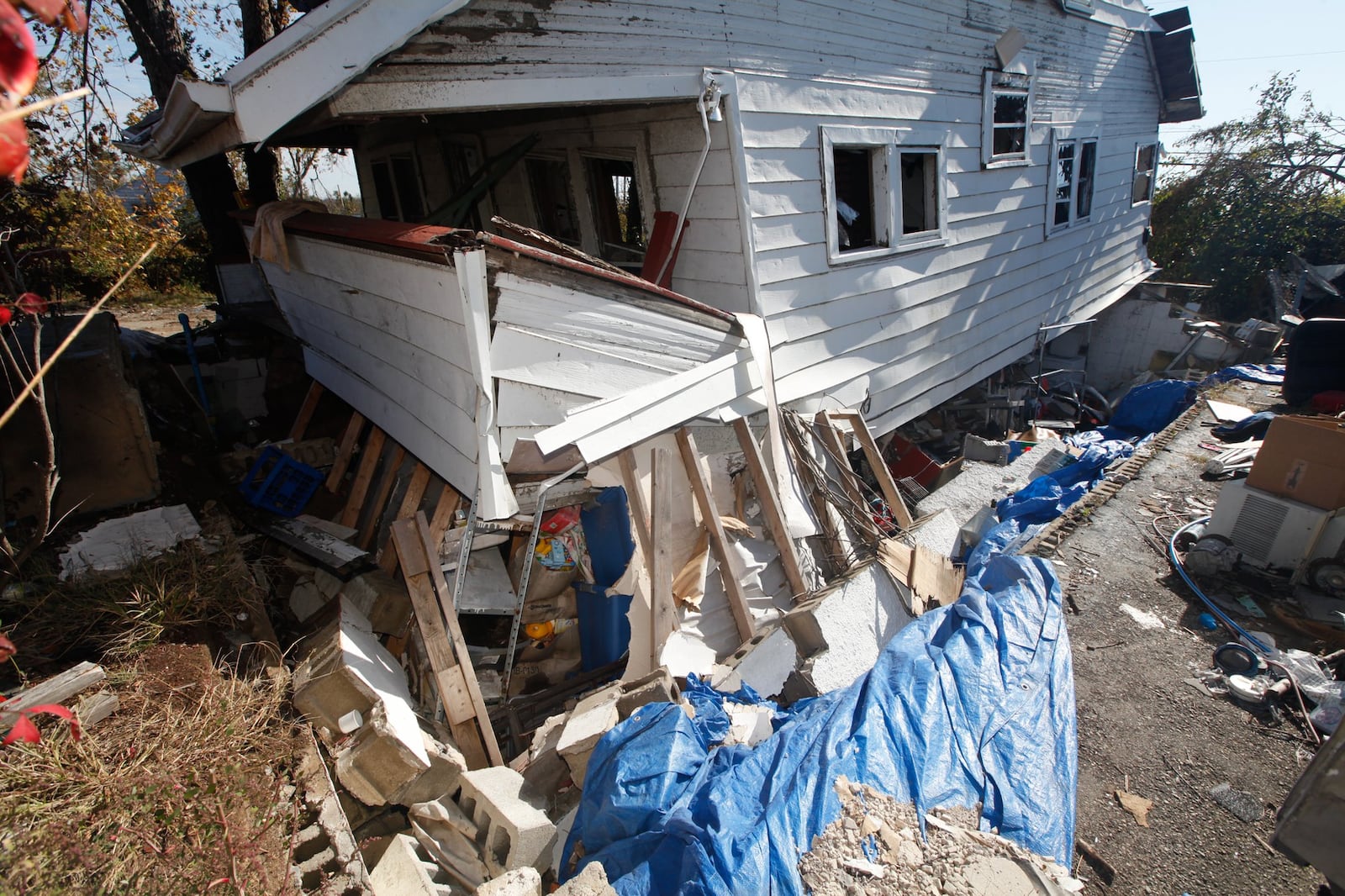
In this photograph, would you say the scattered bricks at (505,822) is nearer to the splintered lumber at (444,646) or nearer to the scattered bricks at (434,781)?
the scattered bricks at (434,781)

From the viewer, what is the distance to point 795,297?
5328 mm

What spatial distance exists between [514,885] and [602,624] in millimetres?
2127

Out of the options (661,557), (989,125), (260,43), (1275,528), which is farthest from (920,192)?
(260,43)

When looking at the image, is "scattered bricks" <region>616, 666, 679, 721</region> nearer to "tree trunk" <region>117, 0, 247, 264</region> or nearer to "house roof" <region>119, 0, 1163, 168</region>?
"house roof" <region>119, 0, 1163, 168</region>

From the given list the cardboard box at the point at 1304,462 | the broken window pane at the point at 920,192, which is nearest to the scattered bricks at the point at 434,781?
the broken window pane at the point at 920,192

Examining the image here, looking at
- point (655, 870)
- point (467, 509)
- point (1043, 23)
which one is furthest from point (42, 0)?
point (1043, 23)

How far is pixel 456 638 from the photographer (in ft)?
12.6

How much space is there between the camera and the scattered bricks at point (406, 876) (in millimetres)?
2629

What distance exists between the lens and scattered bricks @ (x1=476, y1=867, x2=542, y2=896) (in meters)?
2.37

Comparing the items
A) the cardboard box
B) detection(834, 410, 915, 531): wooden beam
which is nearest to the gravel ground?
the cardboard box

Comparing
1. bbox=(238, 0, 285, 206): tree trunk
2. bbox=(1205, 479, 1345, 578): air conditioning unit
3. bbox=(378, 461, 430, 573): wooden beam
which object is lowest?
bbox=(1205, 479, 1345, 578): air conditioning unit

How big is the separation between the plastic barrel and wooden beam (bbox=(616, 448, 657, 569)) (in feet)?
1.41

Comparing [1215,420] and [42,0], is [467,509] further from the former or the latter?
[1215,420]

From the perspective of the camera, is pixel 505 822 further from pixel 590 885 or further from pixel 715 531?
pixel 715 531
